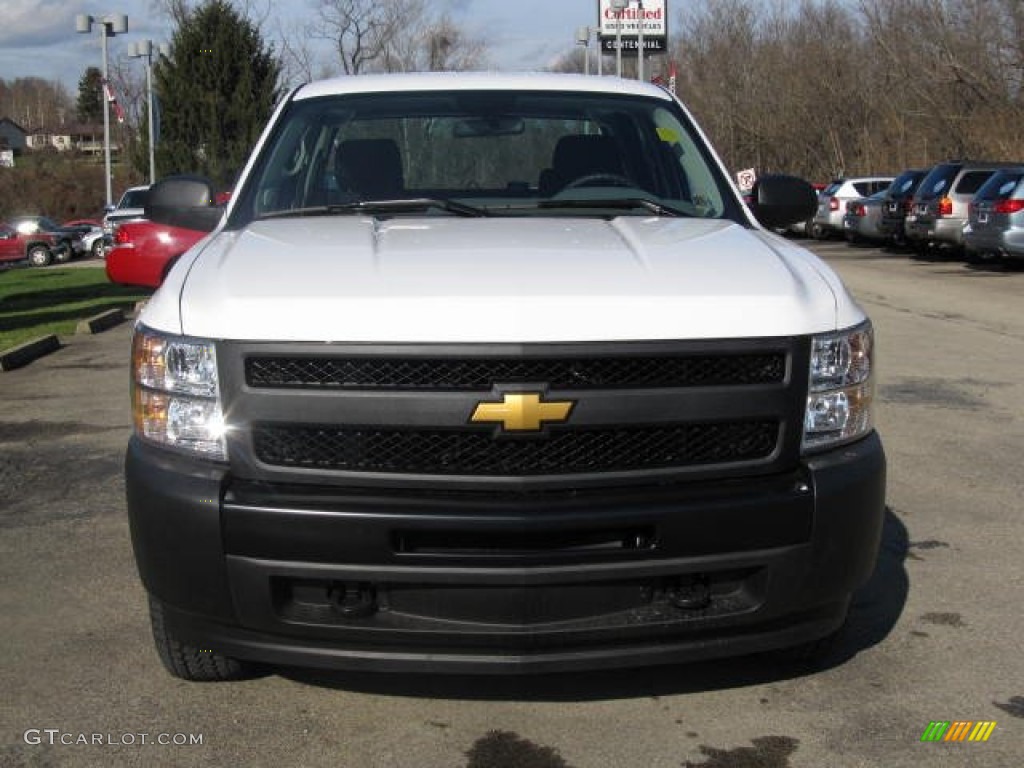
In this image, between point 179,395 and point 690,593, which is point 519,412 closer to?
point 690,593

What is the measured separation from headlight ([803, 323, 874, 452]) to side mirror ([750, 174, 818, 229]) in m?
1.51

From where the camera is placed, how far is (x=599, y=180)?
4.80 m

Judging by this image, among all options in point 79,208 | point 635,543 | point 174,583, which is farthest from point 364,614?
point 79,208

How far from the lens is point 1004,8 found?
34.6 meters

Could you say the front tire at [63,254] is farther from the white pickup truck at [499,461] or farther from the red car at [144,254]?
the white pickup truck at [499,461]

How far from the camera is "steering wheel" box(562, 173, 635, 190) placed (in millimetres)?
4766

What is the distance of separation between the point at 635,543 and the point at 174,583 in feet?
3.85

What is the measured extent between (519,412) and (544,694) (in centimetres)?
101

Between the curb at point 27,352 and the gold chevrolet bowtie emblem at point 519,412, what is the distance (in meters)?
8.40

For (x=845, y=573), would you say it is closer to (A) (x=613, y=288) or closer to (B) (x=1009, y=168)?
(A) (x=613, y=288)

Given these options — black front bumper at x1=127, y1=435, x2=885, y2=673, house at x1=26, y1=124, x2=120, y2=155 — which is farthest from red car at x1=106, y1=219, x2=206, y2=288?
house at x1=26, y1=124, x2=120, y2=155

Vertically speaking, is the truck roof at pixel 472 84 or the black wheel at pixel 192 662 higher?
the truck roof at pixel 472 84

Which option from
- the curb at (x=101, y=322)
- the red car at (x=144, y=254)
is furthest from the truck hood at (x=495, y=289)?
the curb at (x=101, y=322)

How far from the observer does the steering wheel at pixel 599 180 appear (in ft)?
15.6
